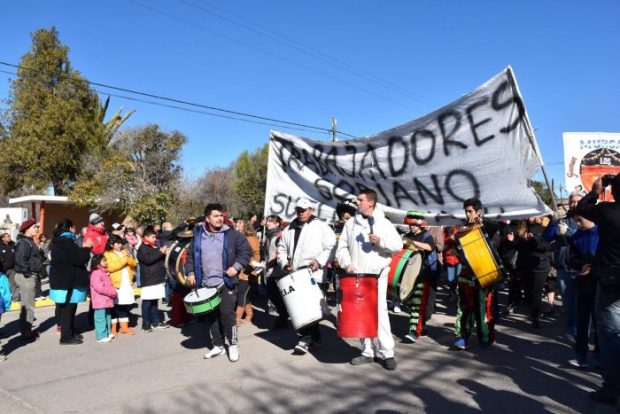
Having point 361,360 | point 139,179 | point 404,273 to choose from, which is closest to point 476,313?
point 404,273

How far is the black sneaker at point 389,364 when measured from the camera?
564cm

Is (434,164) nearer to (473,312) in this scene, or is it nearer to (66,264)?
(473,312)

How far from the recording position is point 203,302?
600 centimetres

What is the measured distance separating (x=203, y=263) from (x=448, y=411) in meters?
3.36

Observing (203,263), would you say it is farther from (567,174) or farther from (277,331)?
(567,174)

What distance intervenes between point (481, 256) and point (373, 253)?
141 cm

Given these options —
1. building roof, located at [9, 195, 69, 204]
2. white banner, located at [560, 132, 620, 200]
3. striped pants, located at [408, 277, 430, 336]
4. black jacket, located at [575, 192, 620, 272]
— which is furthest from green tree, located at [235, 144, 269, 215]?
black jacket, located at [575, 192, 620, 272]

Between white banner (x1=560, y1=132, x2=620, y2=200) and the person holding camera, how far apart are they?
666cm

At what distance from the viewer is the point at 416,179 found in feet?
22.7

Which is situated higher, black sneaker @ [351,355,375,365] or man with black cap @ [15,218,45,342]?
man with black cap @ [15,218,45,342]

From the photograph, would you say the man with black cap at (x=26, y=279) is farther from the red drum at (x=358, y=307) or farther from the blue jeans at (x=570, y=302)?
the blue jeans at (x=570, y=302)

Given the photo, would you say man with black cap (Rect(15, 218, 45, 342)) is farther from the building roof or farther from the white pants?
the building roof

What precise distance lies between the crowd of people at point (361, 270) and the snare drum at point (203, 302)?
15cm

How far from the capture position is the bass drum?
26.2 ft
